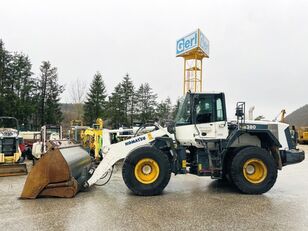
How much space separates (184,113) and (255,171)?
2.29 m

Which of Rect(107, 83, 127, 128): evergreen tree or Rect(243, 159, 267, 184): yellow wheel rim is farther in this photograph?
Rect(107, 83, 127, 128): evergreen tree

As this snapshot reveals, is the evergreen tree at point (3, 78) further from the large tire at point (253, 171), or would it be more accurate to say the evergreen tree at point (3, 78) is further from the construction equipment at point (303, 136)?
the large tire at point (253, 171)

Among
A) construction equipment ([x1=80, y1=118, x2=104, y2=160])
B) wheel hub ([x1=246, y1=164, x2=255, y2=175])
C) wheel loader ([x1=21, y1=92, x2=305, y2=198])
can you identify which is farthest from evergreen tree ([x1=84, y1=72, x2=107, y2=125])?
wheel hub ([x1=246, y1=164, x2=255, y2=175])

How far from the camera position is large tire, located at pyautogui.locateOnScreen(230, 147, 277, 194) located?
8.79 meters

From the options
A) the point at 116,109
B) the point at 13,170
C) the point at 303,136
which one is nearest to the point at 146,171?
the point at 13,170

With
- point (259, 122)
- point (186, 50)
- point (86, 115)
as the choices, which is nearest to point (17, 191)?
point (259, 122)

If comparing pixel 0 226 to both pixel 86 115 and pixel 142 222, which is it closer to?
pixel 142 222

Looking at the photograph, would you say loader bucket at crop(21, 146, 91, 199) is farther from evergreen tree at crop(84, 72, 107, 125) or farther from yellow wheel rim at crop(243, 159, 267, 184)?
evergreen tree at crop(84, 72, 107, 125)

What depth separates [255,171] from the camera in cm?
898

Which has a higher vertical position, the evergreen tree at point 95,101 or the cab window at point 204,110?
the evergreen tree at point 95,101

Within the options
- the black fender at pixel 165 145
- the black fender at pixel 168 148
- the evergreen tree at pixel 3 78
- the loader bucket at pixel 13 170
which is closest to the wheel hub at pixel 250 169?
the black fender at pixel 168 148

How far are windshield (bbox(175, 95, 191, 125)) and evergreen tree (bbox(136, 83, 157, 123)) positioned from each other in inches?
1717

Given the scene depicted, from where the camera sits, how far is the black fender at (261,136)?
29.6 feet

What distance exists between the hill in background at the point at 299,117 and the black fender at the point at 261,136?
64611 mm
